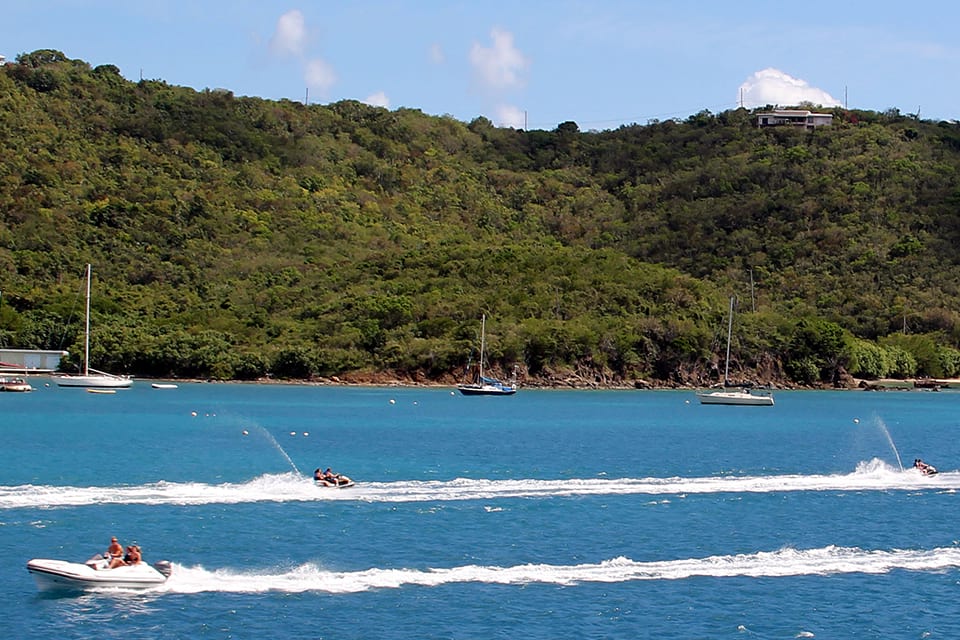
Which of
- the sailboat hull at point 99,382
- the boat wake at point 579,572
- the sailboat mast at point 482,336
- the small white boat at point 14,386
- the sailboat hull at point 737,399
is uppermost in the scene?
the sailboat mast at point 482,336

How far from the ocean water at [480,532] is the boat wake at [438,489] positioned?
188 millimetres

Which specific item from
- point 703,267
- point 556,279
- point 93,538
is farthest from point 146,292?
point 93,538

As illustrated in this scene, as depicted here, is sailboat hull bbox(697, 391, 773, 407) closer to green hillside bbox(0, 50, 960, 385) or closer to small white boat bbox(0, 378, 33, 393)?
green hillside bbox(0, 50, 960, 385)

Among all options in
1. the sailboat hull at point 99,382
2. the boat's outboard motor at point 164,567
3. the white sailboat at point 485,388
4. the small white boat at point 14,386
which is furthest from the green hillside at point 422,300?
the boat's outboard motor at point 164,567

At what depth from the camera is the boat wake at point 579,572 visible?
3484 cm

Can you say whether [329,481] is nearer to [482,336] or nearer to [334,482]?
[334,482]

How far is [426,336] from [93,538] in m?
118

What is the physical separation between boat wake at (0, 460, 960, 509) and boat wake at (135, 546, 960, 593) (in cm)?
1294

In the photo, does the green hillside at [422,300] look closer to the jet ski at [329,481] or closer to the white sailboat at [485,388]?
the white sailboat at [485,388]

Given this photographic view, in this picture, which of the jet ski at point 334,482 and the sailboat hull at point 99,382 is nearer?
the jet ski at point 334,482

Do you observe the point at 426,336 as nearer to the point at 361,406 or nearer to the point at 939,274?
the point at 361,406

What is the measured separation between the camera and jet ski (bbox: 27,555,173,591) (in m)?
33.1

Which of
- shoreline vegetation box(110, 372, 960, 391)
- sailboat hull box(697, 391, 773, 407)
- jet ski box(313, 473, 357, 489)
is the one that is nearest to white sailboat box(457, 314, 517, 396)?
shoreline vegetation box(110, 372, 960, 391)

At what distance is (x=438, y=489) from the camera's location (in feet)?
174
